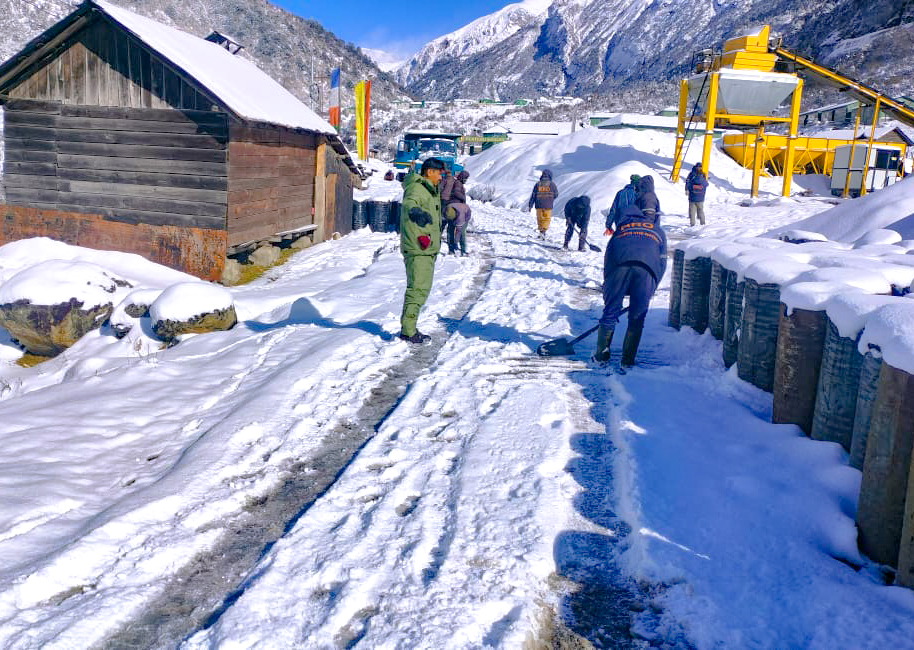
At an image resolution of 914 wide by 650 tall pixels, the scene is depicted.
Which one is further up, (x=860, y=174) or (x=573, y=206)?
(x=860, y=174)

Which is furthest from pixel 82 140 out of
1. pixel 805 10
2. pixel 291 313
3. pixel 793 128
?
pixel 805 10

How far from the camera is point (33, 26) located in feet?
239

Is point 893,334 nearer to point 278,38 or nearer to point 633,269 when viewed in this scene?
point 633,269

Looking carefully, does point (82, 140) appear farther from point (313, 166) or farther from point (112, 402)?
point (112, 402)

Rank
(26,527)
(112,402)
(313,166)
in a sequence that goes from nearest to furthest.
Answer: (26,527) < (112,402) < (313,166)

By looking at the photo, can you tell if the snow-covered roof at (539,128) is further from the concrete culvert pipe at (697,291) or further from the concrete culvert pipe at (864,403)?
the concrete culvert pipe at (864,403)

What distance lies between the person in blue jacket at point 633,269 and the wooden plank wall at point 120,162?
6.97 metres

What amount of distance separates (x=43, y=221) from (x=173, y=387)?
7.91 m

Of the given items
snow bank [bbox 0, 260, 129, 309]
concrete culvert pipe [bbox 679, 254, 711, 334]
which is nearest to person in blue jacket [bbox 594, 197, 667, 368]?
concrete culvert pipe [bbox 679, 254, 711, 334]

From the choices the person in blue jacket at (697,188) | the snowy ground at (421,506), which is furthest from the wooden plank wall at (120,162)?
Result: the person in blue jacket at (697,188)

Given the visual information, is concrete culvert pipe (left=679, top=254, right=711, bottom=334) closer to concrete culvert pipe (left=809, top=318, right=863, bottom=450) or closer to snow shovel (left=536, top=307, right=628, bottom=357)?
snow shovel (left=536, top=307, right=628, bottom=357)

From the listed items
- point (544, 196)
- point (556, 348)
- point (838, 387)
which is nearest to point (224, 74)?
point (544, 196)

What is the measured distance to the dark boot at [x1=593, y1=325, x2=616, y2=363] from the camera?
6.37 meters

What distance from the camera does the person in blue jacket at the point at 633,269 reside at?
6062 mm
